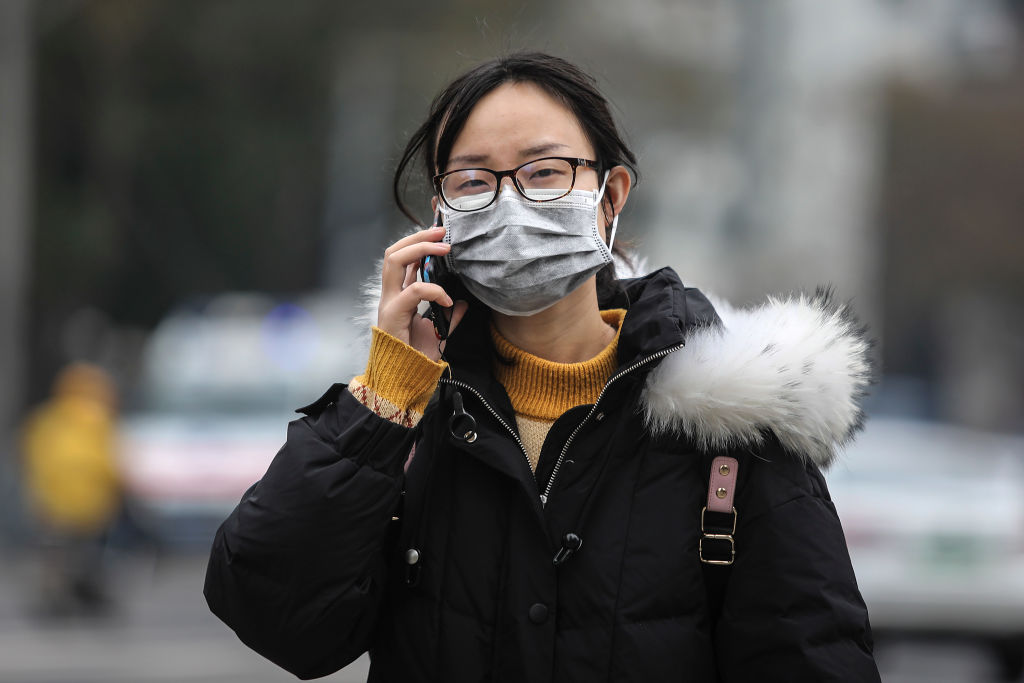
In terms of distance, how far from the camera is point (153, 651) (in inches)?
417

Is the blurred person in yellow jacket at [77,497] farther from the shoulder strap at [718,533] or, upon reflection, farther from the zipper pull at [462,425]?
A: the shoulder strap at [718,533]

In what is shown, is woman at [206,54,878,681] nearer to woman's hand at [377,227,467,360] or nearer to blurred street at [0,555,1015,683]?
woman's hand at [377,227,467,360]

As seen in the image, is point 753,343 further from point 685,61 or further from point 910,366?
point 910,366

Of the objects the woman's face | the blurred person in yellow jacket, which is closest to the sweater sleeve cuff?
the woman's face

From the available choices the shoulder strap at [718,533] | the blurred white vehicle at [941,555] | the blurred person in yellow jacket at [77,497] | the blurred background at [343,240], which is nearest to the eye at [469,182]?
the blurred background at [343,240]

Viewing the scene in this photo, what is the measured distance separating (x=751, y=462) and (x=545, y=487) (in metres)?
0.35

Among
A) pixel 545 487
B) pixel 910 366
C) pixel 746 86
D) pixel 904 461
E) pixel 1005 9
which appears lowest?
pixel 910 366

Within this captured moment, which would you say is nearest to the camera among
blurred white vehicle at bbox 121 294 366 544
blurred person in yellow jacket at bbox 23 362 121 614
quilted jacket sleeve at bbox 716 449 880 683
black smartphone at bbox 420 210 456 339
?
quilted jacket sleeve at bbox 716 449 880 683

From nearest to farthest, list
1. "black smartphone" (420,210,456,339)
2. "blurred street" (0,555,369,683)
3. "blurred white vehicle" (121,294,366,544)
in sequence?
"black smartphone" (420,210,456,339) < "blurred street" (0,555,369,683) < "blurred white vehicle" (121,294,366,544)

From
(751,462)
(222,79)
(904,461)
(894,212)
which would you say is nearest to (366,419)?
(751,462)

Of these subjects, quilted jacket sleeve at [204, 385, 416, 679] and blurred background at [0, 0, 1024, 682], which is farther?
blurred background at [0, 0, 1024, 682]

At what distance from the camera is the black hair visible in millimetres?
2480

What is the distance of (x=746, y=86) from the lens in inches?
634

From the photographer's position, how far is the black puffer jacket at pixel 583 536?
2.29 metres
